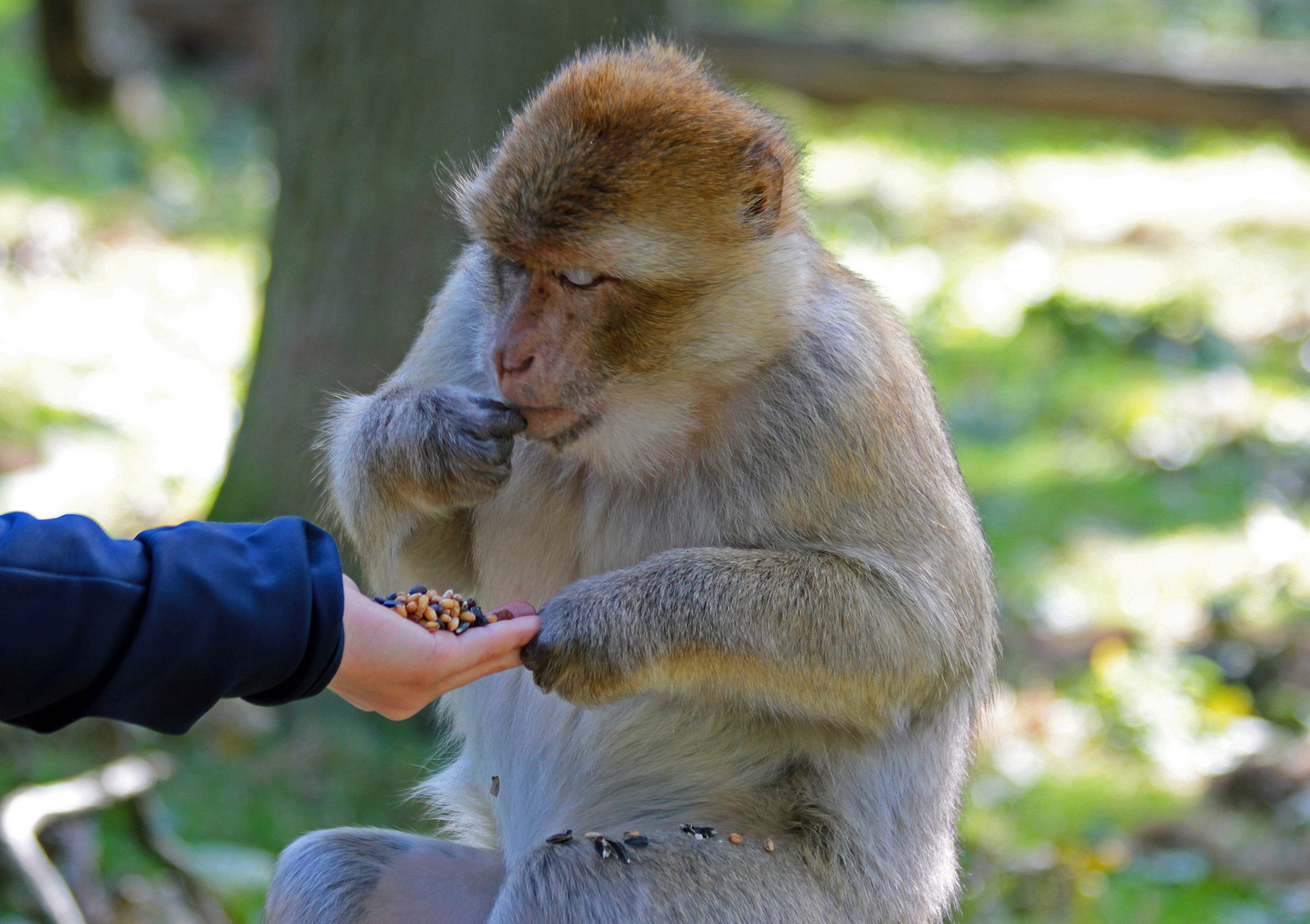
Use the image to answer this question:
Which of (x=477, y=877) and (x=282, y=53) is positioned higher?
(x=282, y=53)

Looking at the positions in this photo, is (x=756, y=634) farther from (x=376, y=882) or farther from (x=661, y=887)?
(x=376, y=882)

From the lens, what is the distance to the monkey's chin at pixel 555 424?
8.55 feet

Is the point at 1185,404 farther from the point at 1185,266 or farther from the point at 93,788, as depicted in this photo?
the point at 93,788

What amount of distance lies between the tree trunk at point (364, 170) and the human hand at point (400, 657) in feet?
6.82

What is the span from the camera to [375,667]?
2424 mm

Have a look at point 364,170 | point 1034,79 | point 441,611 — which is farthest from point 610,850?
point 1034,79

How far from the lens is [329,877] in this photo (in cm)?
282

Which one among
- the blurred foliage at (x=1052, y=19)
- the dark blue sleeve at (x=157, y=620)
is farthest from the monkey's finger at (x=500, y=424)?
the blurred foliage at (x=1052, y=19)

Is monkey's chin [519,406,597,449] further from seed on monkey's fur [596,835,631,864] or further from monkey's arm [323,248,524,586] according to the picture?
seed on monkey's fur [596,835,631,864]

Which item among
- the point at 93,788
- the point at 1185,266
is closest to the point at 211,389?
the point at 93,788

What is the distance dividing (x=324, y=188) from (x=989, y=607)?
2592 millimetres

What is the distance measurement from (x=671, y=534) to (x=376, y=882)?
88cm

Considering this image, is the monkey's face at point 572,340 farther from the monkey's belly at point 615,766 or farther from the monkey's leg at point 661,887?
the monkey's leg at point 661,887

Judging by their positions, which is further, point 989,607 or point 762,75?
point 762,75
